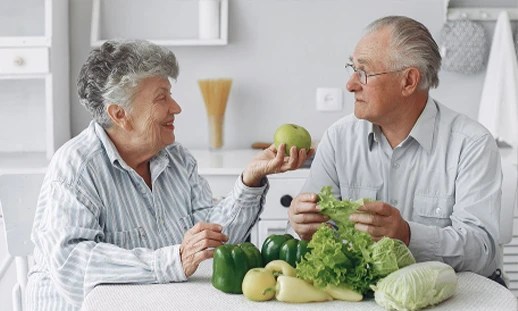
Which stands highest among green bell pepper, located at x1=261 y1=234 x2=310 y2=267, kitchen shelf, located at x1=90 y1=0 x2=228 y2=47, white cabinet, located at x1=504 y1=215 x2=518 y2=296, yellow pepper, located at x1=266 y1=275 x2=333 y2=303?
kitchen shelf, located at x1=90 y1=0 x2=228 y2=47

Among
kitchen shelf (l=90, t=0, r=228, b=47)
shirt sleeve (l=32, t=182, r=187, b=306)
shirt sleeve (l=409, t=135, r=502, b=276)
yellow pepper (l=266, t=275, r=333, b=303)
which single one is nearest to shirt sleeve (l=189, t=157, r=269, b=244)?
shirt sleeve (l=32, t=182, r=187, b=306)

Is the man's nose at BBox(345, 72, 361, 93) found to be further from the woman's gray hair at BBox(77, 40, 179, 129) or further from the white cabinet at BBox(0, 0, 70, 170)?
the white cabinet at BBox(0, 0, 70, 170)

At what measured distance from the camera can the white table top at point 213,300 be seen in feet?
5.02

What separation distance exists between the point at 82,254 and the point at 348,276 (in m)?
0.63

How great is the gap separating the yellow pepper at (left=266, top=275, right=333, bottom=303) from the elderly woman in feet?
0.80

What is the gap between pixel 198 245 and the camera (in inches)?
68.9

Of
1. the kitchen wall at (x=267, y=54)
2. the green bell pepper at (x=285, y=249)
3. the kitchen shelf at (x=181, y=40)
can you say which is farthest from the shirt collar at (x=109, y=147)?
the kitchen wall at (x=267, y=54)

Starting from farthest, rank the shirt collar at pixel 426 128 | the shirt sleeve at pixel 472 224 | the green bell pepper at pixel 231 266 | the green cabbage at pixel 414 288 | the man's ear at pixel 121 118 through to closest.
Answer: the shirt collar at pixel 426 128, the man's ear at pixel 121 118, the shirt sleeve at pixel 472 224, the green bell pepper at pixel 231 266, the green cabbage at pixel 414 288

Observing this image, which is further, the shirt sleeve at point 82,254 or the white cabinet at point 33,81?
the white cabinet at point 33,81

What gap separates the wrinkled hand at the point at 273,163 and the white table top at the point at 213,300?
411 mm

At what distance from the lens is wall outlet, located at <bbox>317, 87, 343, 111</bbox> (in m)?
3.70

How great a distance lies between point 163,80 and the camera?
2098 mm

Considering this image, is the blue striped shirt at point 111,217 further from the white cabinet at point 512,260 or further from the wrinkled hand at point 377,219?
the white cabinet at point 512,260

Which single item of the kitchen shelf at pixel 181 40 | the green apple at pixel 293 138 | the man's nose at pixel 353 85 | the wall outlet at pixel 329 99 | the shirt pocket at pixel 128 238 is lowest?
the shirt pocket at pixel 128 238
